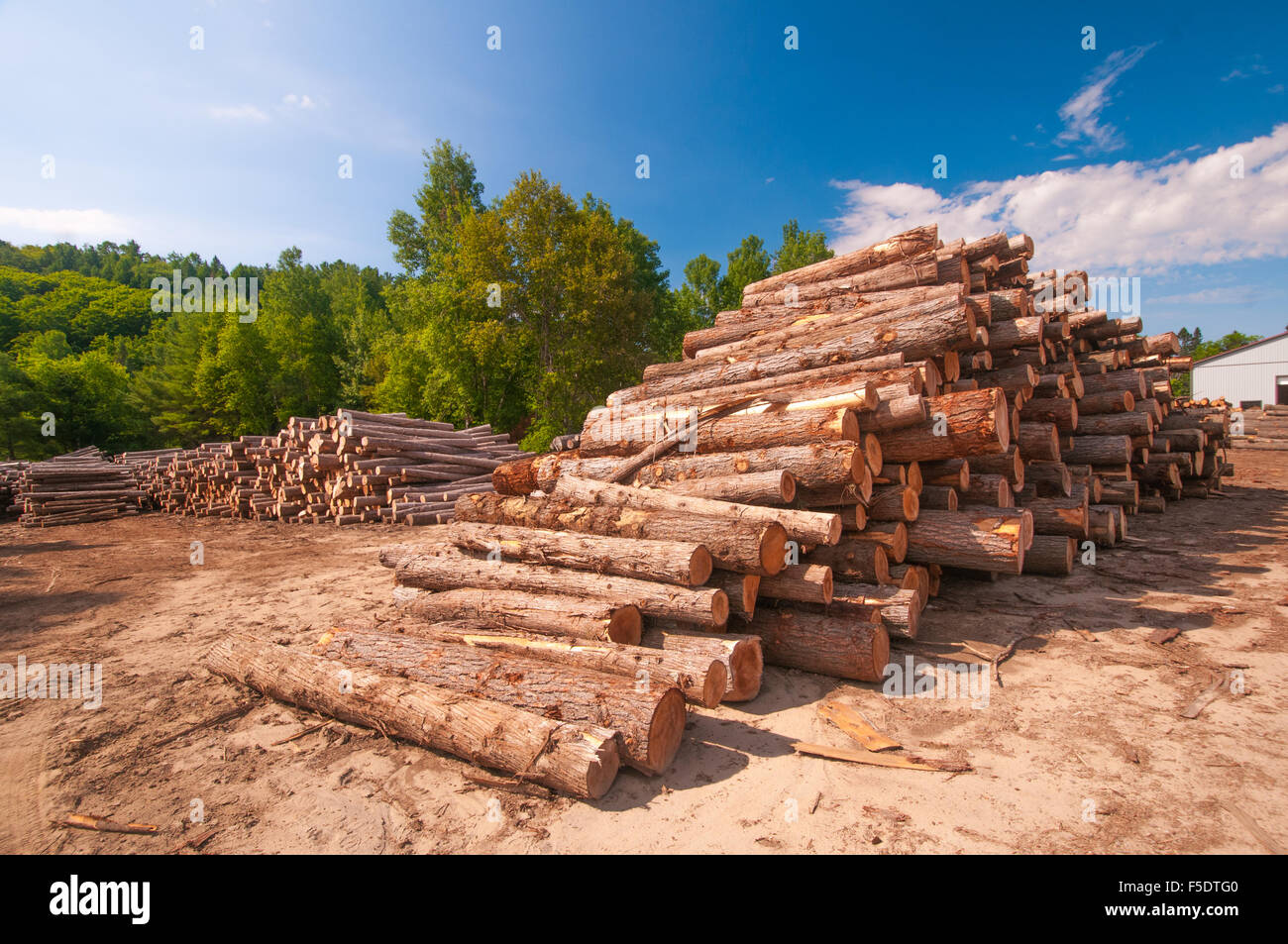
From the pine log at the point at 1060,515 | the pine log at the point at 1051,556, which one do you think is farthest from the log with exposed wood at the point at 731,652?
the pine log at the point at 1060,515

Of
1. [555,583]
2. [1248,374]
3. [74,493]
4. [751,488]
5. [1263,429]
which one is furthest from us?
[1248,374]

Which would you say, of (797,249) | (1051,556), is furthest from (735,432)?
(797,249)

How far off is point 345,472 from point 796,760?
12237mm

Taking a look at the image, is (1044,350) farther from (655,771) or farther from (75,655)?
(75,655)

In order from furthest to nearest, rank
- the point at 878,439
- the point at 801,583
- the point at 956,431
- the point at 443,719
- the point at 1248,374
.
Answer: the point at 1248,374
the point at 878,439
the point at 956,431
the point at 801,583
the point at 443,719

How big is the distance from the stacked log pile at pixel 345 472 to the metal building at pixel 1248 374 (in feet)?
129

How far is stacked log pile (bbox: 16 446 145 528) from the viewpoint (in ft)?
49.0

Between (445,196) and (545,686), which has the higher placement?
(445,196)

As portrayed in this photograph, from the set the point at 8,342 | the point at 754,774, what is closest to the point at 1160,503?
the point at 754,774

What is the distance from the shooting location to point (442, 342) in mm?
25031

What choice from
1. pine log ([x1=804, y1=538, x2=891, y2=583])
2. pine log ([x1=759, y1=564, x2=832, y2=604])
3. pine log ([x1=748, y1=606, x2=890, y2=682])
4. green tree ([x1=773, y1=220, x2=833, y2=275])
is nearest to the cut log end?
pine log ([x1=748, y1=606, x2=890, y2=682])

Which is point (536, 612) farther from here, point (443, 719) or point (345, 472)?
point (345, 472)

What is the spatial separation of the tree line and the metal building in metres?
24.0
